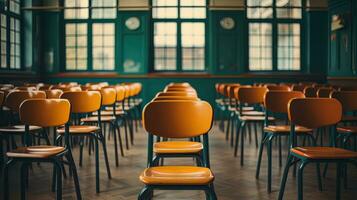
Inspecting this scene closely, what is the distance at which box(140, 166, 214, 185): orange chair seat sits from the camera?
2.48 metres

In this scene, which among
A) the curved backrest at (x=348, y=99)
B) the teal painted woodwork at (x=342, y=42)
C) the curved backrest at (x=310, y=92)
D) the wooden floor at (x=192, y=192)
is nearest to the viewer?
the wooden floor at (x=192, y=192)

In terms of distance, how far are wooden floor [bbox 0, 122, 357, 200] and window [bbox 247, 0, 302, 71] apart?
22.6 feet

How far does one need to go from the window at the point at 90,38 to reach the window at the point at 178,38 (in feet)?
4.15

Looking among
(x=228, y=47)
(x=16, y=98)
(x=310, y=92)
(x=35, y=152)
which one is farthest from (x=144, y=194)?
(x=228, y=47)

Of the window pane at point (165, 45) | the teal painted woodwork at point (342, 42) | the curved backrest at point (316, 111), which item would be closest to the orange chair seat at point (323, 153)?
the curved backrest at point (316, 111)

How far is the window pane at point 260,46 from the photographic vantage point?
1266 centimetres

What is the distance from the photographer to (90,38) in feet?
42.2

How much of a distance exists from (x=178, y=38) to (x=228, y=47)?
4.68 feet

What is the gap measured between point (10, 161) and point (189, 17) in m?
9.95

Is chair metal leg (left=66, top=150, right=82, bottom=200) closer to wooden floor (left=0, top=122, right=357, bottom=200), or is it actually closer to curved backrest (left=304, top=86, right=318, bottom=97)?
wooden floor (left=0, top=122, right=357, bottom=200)

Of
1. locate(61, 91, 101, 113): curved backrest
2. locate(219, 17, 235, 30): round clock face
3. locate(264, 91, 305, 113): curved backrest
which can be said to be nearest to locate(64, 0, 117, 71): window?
locate(219, 17, 235, 30): round clock face

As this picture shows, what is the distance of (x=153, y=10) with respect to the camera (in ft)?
41.6

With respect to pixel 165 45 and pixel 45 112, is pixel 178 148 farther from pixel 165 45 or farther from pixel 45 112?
pixel 165 45

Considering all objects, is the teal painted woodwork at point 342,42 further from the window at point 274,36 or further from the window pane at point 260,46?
the window pane at point 260,46
